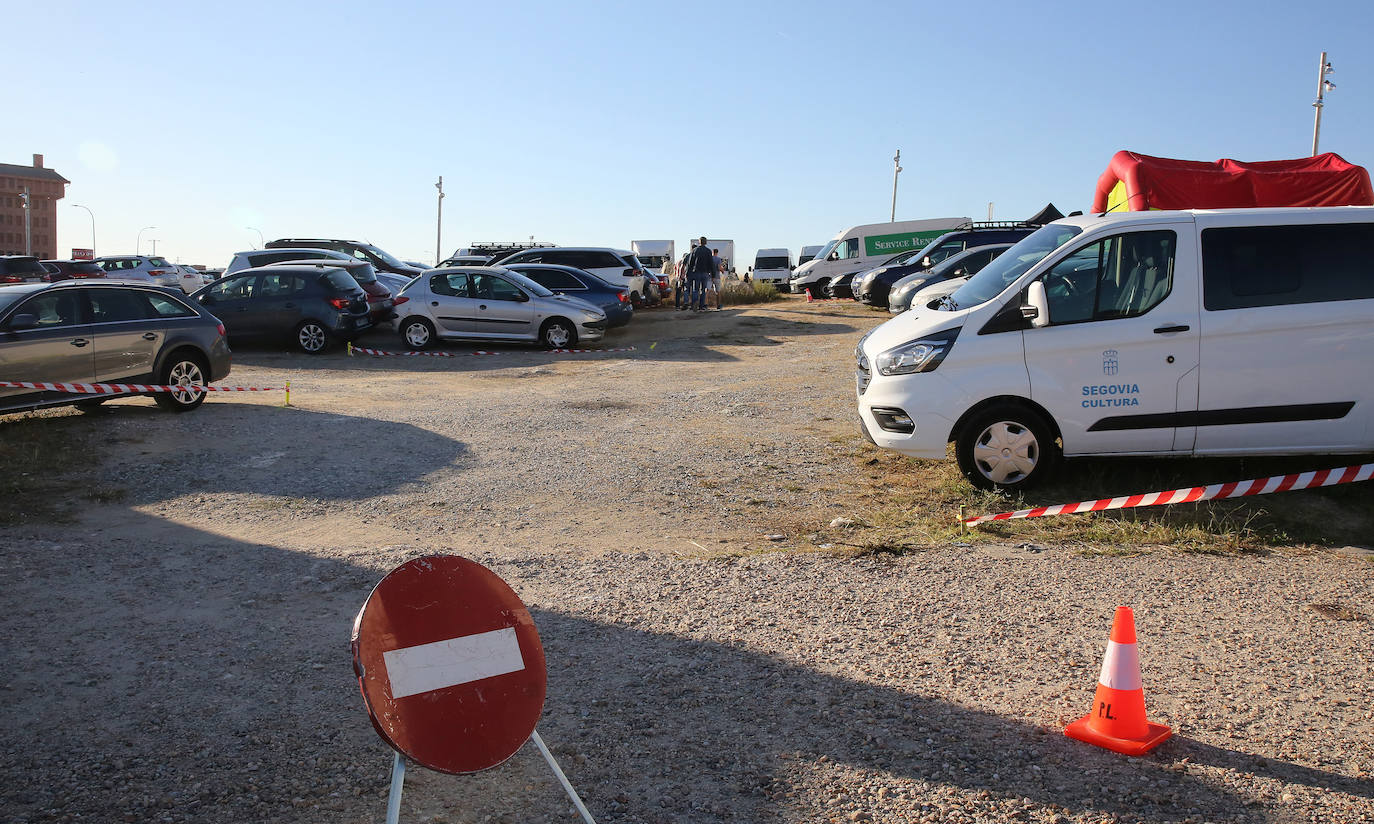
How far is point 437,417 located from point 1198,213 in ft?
25.9

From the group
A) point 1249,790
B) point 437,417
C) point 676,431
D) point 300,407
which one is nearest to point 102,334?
point 300,407

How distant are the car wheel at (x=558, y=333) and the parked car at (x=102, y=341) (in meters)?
7.45

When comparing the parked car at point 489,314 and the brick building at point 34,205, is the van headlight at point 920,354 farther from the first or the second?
the brick building at point 34,205

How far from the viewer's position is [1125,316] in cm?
742

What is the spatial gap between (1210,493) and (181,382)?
1035 centimetres

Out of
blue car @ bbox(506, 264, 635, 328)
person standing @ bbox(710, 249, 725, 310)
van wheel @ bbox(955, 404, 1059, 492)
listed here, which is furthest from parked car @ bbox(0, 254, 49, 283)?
van wheel @ bbox(955, 404, 1059, 492)

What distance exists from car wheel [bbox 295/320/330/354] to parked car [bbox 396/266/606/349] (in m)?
1.31

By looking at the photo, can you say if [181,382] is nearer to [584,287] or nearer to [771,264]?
[584,287]

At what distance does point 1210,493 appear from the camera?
7141 mm

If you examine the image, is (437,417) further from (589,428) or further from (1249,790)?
(1249,790)

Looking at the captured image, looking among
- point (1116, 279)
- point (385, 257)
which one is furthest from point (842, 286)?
point (1116, 279)

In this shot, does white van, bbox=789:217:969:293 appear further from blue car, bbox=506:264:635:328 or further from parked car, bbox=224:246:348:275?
parked car, bbox=224:246:348:275

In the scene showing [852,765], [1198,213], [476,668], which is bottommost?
[852,765]

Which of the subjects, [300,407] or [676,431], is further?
[300,407]
